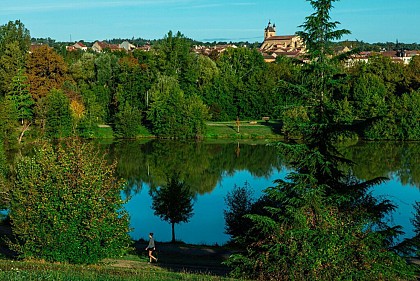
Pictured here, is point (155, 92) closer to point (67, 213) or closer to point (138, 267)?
point (138, 267)

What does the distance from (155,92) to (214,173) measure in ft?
66.0

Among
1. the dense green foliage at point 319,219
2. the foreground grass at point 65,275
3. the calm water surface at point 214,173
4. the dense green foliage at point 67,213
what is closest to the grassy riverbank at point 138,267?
the foreground grass at point 65,275

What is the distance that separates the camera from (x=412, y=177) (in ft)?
118

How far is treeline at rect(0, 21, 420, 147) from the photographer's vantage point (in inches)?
2020

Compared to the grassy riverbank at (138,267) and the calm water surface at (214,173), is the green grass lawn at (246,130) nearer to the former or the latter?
the calm water surface at (214,173)

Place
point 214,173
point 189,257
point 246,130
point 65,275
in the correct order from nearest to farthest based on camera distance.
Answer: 1. point 65,275
2. point 189,257
3. point 214,173
4. point 246,130

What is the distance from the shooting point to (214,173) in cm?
3781

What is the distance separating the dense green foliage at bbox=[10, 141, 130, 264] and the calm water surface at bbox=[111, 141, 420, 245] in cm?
A: 814

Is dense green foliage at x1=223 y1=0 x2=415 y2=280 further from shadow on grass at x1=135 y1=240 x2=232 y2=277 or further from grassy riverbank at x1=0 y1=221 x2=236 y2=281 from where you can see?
shadow on grass at x1=135 y1=240 x2=232 y2=277

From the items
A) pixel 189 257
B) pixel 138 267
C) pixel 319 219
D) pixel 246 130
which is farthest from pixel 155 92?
pixel 319 219

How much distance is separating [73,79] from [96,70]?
11.0 ft

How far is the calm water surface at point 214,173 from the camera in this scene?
25.3m

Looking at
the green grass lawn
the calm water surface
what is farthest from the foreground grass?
the green grass lawn

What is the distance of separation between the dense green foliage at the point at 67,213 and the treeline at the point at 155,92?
99.5ft
